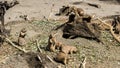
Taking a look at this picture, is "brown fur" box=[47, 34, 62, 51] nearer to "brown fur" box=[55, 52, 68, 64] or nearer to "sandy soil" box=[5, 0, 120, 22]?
"brown fur" box=[55, 52, 68, 64]

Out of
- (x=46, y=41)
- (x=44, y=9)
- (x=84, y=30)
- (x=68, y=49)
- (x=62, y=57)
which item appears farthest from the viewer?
(x=44, y=9)

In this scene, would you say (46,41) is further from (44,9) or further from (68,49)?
(44,9)

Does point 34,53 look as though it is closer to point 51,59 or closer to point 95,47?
point 51,59

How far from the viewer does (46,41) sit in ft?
29.6

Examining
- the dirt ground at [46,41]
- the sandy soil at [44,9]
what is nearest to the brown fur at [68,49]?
the dirt ground at [46,41]

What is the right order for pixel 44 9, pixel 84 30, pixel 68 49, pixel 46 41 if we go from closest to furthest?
pixel 68 49, pixel 46 41, pixel 84 30, pixel 44 9

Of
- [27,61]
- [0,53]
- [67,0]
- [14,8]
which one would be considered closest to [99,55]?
[27,61]

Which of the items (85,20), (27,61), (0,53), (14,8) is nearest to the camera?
(27,61)

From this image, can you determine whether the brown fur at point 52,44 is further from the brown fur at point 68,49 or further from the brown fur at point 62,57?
the brown fur at point 62,57

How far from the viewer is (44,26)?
10.5 m

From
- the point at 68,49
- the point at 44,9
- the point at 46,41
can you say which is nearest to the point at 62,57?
the point at 68,49

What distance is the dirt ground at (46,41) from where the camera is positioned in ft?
25.6

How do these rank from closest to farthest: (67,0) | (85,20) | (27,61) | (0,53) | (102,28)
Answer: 1. (27,61)
2. (0,53)
3. (85,20)
4. (102,28)
5. (67,0)

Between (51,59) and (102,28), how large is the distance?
2.73 m
